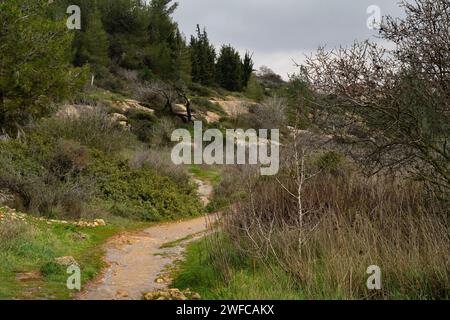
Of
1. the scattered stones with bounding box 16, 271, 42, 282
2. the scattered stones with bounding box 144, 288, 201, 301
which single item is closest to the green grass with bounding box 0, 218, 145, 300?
the scattered stones with bounding box 16, 271, 42, 282

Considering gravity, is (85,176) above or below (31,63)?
below

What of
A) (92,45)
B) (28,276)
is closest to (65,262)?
(28,276)

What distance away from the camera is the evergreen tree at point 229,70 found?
217ft

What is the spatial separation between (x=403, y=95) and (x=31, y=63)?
12.5m

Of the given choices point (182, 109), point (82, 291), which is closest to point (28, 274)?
point (82, 291)

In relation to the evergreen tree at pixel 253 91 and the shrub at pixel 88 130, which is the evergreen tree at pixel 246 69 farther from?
the shrub at pixel 88 130

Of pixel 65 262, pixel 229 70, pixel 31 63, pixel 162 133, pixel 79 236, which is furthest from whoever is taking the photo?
pixel 229 70

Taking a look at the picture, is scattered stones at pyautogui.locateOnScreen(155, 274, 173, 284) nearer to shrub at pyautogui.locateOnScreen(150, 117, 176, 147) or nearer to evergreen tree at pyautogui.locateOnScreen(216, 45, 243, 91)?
shrub at pyautogui.locateOnScreen(150, 117, 176, 147)

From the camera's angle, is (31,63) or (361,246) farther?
(31,63)

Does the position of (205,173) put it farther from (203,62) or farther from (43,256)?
(203,62)

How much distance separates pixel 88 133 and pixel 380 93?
17531 mm

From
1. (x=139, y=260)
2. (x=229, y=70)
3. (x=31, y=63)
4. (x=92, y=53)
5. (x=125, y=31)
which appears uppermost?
(x=125, y=31)

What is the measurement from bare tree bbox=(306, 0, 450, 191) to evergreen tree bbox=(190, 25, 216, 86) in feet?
179

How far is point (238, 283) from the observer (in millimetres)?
7098
